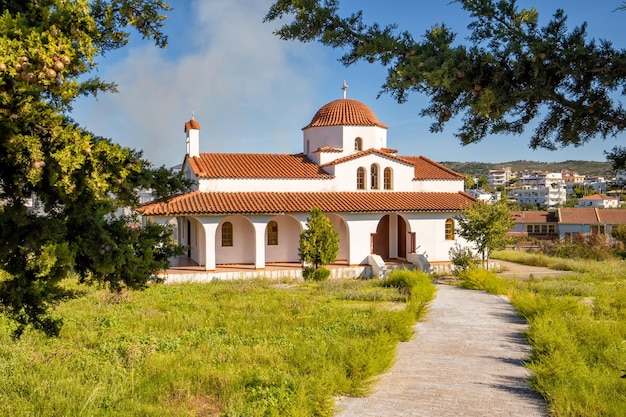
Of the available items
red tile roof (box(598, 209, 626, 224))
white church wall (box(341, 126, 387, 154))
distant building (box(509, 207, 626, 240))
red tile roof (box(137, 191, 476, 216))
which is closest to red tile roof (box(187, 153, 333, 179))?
red tile roof (box(137, 191, 476, 216))

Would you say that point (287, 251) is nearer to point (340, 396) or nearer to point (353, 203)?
point (353, 203)

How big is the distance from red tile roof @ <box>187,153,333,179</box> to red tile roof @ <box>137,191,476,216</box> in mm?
888

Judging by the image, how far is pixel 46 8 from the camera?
211 inches

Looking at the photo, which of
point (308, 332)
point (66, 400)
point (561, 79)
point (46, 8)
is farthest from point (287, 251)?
point (561, 79)

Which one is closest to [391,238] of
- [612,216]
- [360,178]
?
[360,178]

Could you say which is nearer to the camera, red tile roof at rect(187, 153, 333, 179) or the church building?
the church building

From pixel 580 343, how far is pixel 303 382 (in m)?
5.92

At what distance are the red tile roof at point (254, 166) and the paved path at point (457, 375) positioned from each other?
12447mm

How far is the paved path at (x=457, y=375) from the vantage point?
21.8ft

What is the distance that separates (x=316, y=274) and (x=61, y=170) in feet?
51.6

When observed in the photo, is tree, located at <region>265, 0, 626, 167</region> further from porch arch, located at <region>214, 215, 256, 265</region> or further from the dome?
the dome

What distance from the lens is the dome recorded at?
25.3 meters

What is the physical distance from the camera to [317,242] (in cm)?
2052

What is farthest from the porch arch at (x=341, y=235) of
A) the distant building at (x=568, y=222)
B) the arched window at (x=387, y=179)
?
the distant building at (x=568, y=222)
